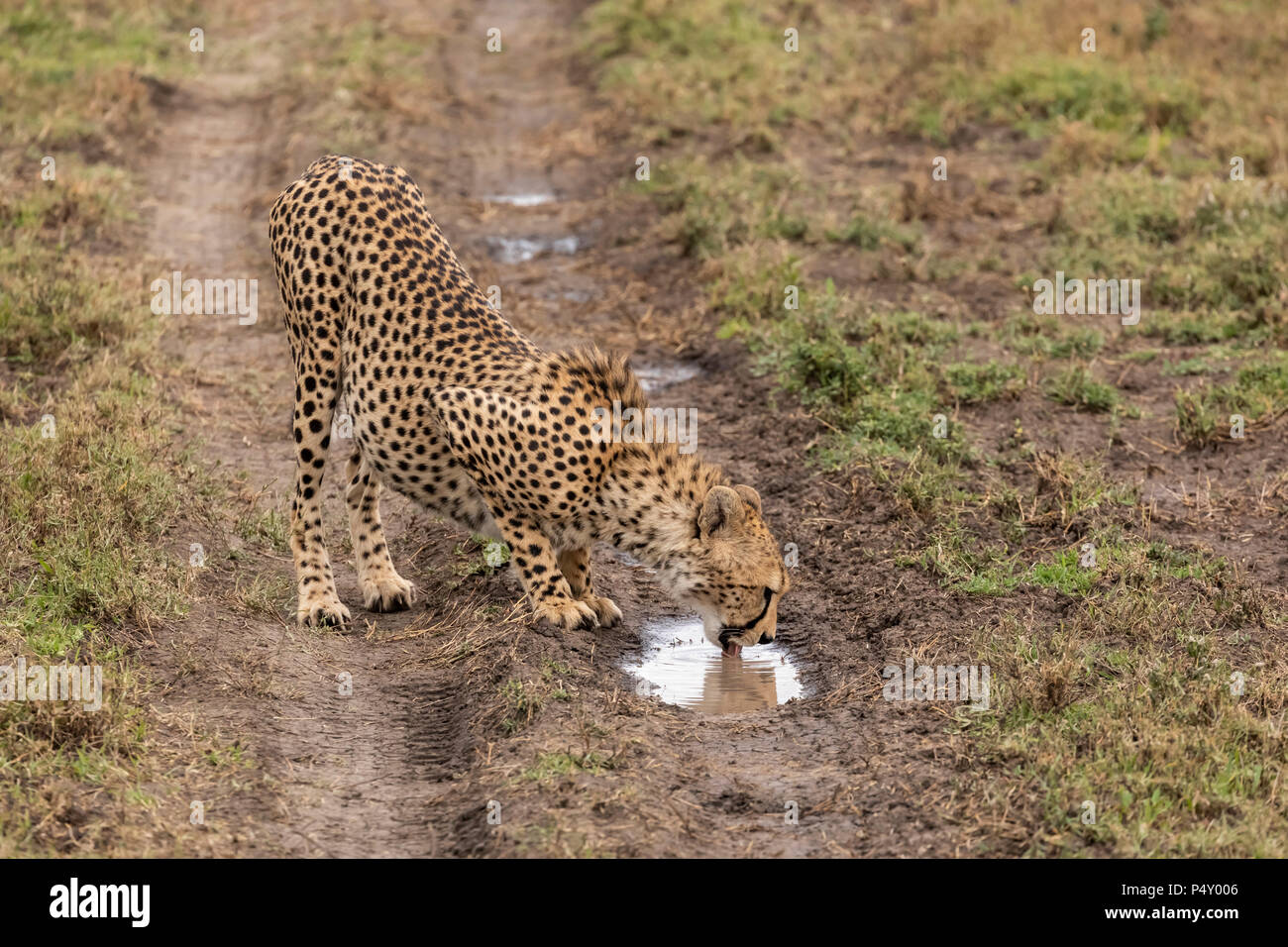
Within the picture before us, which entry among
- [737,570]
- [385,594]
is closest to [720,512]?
[737,570]

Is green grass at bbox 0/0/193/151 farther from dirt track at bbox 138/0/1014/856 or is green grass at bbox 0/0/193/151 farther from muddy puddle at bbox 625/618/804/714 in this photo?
muddy puddle at bbox 625/618/804/714

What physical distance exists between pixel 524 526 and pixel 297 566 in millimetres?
1097

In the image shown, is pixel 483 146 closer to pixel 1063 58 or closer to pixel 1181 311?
pixel 1063 58

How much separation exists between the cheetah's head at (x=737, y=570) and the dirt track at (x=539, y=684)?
358 mm

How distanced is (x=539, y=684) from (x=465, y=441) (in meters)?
1.12

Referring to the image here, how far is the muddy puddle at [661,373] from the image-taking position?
29.9ft

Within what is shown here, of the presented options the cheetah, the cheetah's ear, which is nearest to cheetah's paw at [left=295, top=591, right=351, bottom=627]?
the cheetah

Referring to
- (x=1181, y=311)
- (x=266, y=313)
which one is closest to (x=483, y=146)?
(x=266, y=313)

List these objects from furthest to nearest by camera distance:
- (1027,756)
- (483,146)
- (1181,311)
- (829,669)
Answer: (483,146) → (1181,311) → (829,669) → (1027,756)

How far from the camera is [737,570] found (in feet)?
19.6

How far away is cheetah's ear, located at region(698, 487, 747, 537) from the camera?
19.3ft

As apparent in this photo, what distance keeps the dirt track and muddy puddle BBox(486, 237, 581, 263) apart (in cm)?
59

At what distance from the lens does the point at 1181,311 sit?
945 centimetres

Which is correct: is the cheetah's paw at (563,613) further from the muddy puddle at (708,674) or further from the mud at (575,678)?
the muddy puddle at (708,674)
